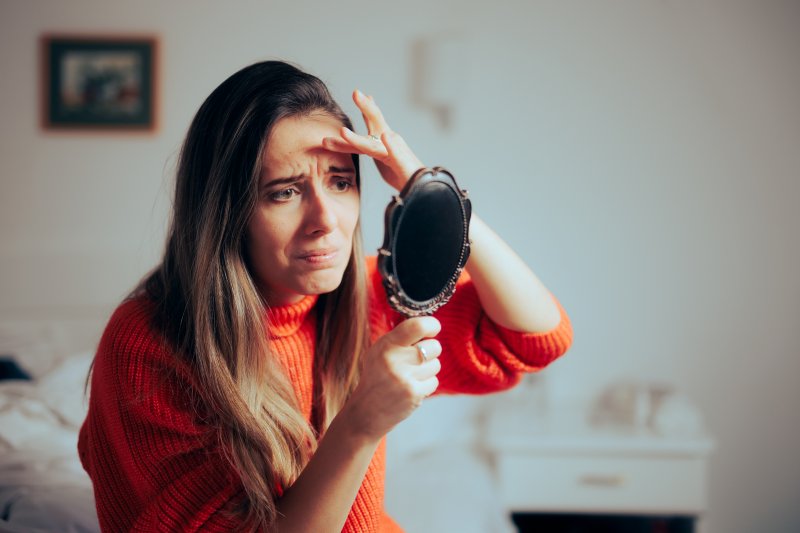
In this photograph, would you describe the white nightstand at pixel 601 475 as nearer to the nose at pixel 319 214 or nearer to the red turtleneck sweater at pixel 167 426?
the red turtleneck sweater at pixel 167 426

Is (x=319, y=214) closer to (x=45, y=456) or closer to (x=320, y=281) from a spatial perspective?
(x=320, y=281)

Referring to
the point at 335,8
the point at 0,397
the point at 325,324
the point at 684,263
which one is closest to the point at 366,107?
the point at 325,324

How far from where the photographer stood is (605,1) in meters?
2.40

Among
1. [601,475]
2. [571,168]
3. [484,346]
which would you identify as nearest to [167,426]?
[484,346]

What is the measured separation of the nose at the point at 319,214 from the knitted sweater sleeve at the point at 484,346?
0.33 m

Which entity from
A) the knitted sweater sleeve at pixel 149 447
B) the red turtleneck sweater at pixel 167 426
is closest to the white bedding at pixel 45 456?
the red turtleneck sweater at pixel 167 426

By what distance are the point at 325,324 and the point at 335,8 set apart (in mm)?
1611

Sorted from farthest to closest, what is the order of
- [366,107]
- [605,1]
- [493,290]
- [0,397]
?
[605,1] → [0,397] → [493,290] → [366,107]

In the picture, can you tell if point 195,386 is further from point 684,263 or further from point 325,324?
point 684,263

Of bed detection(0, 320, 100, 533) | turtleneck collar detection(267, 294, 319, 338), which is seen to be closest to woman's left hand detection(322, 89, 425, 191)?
turtleneck collar detection(267, 294, 319, 338)

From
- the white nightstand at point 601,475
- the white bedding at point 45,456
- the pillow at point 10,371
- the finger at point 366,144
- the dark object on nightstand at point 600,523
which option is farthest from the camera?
the dark object on nightstand at point 600,523

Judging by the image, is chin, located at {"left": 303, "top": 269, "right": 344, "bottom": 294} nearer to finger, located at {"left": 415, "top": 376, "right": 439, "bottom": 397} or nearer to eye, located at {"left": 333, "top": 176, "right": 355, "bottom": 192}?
eye, located at {"left": 333, "top": 176, "right": 355, "bottom": 192}

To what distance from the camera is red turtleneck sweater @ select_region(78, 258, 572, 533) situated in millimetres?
902

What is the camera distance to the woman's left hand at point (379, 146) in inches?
34.7
